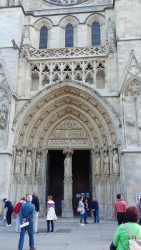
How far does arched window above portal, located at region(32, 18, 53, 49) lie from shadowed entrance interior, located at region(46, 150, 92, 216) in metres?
7.29

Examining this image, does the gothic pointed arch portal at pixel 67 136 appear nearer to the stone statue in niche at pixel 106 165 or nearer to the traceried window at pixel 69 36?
the stone statue in niche at pixel 106 165

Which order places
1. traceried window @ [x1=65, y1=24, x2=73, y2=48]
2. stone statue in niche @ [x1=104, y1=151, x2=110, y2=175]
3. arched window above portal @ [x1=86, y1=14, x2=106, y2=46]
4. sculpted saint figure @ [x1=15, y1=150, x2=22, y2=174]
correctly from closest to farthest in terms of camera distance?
stone statue in niche @ [x1=104, y1=151, x2=110, y2=175]
sculpted saint figure @ [x1=15, y1=150, x2=22, y2=174]
arched window above portal @ [x1=86, y1=14, x2=106, y2=46]
traceried window @ [x1=65, y1=24, x2=73, y2=48]

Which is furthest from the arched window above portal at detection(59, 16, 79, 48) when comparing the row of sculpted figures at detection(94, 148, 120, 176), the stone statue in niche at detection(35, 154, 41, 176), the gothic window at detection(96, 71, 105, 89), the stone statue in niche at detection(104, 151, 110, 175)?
the stone statue in niche at detection(104, 151, 110, 175)

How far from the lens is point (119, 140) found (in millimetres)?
13883

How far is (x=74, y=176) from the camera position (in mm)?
18375

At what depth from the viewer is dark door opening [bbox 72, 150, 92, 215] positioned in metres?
17.4

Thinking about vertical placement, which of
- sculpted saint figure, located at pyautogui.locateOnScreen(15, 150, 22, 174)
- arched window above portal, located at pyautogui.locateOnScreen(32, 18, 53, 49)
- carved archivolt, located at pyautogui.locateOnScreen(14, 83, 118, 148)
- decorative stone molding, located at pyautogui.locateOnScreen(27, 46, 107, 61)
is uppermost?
arched window above portal, located at pyautogui.locateOnScreen(32, 18, 53, 49)

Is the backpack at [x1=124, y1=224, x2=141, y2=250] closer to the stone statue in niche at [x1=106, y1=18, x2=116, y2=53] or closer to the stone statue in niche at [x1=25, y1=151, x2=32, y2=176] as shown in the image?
the stone statue in niche at [x1=25, y1=151, x2=32, y2=176]

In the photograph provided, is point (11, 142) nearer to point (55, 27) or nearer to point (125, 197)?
point (125, 197)

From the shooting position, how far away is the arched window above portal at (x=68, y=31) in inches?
701

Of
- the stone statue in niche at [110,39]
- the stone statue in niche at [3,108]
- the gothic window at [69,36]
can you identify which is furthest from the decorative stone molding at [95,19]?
the stone statue in niche at [3,108]

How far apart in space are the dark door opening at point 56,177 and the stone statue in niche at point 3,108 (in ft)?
14.0

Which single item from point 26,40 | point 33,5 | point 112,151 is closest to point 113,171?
point 112,151

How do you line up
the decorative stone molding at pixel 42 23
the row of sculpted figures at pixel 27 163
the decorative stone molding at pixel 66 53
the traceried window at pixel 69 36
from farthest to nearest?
the decorative stone molding at pixel 42 23, the traceried window at pixel 69 36, the decorative stone molding at pixel 66 53, the row of sculpted figures at pixel 27 163
